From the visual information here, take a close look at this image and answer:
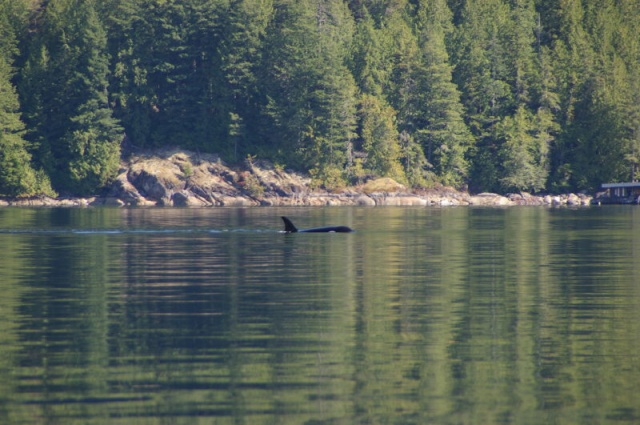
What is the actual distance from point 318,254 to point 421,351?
79.1ft

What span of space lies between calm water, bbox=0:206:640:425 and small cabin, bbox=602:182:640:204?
298 feet

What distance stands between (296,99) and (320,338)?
120 meters

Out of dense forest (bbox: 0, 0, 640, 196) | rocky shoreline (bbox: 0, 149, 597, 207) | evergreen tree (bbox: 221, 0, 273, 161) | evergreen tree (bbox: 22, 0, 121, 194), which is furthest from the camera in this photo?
evergreen tree (bbox: 221, 0, 273, 161)

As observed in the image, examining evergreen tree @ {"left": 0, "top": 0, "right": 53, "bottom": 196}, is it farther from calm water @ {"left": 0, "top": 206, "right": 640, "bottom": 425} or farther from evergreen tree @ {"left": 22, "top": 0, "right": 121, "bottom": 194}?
calm water @ {"left": 0, "top": 206, "right": 640, "bottom": 425}

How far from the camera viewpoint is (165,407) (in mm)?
17109

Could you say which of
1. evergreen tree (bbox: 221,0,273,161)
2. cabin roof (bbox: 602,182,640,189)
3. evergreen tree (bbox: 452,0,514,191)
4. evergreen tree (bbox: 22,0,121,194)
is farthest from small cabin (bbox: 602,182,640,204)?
evergreen tree (bbox: 22,0,121,194)

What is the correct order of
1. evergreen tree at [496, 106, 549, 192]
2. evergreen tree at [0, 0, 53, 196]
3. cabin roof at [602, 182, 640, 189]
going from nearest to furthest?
1. evergreen tree at [0, 0, 53, 196]
2. cabin roof at [602, 182, 640, 189]
3. evergreen tree at [496, 106, 549, 192]

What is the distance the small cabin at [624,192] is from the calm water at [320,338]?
298ft

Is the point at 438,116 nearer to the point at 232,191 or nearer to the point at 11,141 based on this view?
the point at 232,191

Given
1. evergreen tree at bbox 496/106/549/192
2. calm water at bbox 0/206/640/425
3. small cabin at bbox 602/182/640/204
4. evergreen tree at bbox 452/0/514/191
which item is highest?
evergreen tree at bbox 452/0/514/191

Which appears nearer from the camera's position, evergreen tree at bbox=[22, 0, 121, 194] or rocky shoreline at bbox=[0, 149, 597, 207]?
rocky shoreline at bbox=[0, 149, 597, 207]

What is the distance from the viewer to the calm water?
679 inches

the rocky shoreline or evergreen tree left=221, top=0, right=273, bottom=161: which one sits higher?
evergreen tree left=221, top=0, right=273, bottom=161

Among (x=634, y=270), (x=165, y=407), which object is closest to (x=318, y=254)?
(x=634, y=270)
